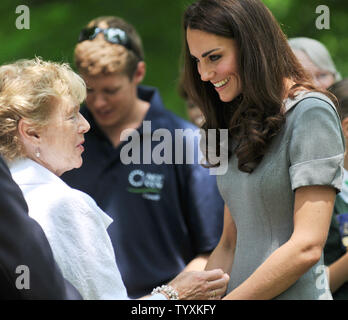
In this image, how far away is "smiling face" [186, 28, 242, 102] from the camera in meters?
2.21

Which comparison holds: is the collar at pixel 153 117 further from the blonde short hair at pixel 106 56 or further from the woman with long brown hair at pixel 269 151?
the woman with long brown hair at pixel 269 151

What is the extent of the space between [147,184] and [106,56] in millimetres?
713

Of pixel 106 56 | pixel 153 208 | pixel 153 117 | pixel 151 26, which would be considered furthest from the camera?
pixel 151 26

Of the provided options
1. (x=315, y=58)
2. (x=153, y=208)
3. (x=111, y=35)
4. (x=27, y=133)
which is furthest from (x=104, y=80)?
(x=27, y=133)

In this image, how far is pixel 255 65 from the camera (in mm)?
2170

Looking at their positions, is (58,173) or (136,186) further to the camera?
(136,186)

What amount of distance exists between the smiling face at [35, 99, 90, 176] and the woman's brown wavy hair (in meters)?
0.54

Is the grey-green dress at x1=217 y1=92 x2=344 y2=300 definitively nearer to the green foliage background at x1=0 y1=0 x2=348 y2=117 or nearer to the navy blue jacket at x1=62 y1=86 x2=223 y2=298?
the navy blue jacket at x1=62 y1=86 x2=223 y2=298

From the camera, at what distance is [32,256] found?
6.38 ft

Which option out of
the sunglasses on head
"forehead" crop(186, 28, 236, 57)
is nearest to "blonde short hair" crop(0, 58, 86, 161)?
"forehead" crop(186, 28, 236, 57)

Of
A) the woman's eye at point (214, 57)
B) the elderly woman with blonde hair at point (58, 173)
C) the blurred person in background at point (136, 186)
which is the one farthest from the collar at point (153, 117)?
the woman's eye at point (214, 57)

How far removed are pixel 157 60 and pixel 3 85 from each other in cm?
324

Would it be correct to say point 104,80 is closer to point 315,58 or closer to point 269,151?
point 315,58

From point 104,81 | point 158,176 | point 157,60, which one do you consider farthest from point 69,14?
point 158,176
